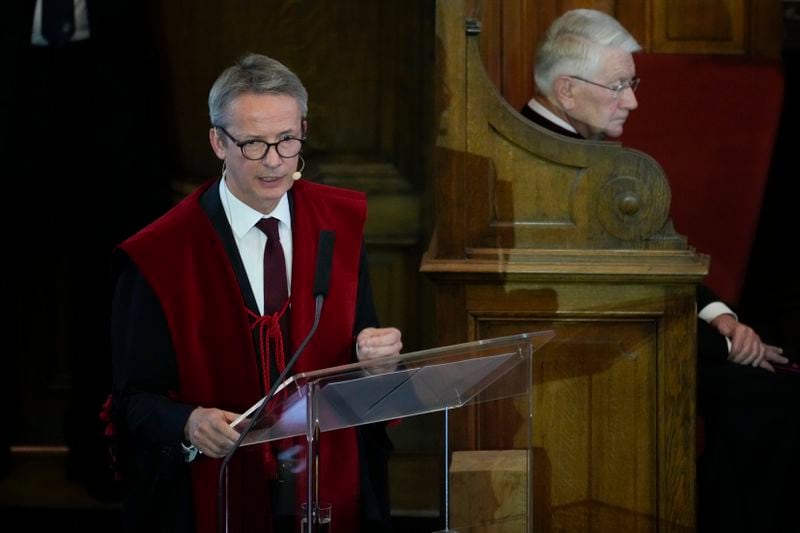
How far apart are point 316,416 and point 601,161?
1.29m

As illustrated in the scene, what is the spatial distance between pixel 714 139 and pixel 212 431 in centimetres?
216

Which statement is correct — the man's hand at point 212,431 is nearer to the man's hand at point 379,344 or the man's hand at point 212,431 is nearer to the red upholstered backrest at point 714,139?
the man's hand at point 379,344

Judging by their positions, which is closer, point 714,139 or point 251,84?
point 251,84

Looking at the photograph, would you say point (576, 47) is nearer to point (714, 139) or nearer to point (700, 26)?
point (714, 139)

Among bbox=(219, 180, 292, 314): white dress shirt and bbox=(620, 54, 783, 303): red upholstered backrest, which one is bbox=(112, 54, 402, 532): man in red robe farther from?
bbox=(620, 54, 783, 303): red upholstered backrest

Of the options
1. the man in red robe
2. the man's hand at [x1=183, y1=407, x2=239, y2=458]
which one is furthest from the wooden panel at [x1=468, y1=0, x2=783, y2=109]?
the man's hand at [x1=183, y1=407, x2=239, y2=458]

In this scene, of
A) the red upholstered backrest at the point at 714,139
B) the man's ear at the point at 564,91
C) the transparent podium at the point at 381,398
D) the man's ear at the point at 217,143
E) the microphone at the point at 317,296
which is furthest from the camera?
the red upholstered backrest at the point at 714,139

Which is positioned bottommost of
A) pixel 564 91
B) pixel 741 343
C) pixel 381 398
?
pixel 741 343

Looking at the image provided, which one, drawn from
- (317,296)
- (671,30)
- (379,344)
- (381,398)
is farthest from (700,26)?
(381,398)

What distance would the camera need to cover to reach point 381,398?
9.06ft

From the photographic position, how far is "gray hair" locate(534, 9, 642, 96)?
165 inches

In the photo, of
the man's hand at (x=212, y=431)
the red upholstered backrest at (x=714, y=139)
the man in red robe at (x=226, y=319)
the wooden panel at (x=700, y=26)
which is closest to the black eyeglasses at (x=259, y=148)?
the man in red robe at (x=226, y=319)

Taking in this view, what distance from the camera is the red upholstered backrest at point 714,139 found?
450 centimetres

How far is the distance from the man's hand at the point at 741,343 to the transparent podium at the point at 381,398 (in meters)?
1.20
